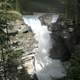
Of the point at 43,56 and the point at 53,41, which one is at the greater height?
the point at 53,41

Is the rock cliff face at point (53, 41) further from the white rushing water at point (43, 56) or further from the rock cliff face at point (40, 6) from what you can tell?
the rock cliff face at point (40, 6)

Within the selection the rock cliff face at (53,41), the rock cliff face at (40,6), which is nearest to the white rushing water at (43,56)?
the rock cliff face at (53,41)

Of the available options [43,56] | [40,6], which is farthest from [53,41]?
[40,6]

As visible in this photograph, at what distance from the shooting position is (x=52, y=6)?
11.9 m

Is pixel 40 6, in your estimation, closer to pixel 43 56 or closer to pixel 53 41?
pixel 53 41

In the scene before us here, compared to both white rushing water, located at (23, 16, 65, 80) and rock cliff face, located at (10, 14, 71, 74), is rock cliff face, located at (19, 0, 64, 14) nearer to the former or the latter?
white rushing water, located at (23, 16, 65, 80)

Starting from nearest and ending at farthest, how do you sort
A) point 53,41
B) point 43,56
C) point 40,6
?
point 43,56 → point 53,41 → point 40,6

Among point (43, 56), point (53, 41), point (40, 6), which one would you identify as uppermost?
point (40, 6)

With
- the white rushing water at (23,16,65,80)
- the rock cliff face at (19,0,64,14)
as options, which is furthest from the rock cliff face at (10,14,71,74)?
the rock cliff face at (19,0,64,14)

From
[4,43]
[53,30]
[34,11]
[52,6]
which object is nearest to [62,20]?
[53,30]

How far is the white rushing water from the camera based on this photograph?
8.59m

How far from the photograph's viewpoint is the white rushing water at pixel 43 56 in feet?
28.2

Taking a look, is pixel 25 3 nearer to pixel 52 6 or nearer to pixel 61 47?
pixel 52 6

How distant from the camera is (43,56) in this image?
10023 mm
